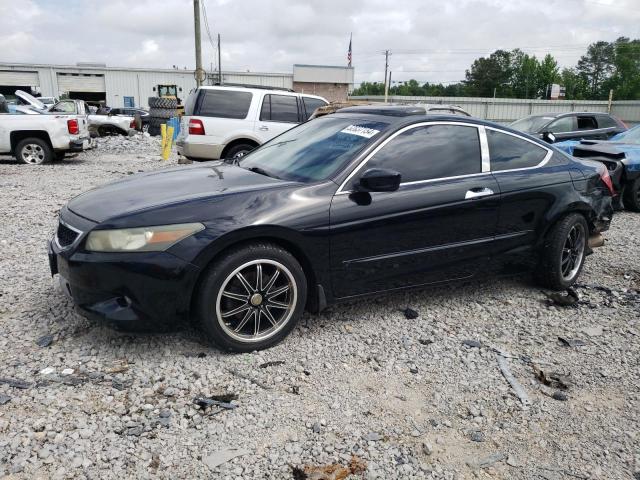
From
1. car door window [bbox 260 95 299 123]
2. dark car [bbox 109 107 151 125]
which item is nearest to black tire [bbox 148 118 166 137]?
dark car [bbox 109 107 151 125]

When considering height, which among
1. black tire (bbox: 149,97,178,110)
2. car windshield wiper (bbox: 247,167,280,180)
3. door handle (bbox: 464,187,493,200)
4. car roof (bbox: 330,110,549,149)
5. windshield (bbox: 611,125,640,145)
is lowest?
door handle (bbox: 464,187,493,200)

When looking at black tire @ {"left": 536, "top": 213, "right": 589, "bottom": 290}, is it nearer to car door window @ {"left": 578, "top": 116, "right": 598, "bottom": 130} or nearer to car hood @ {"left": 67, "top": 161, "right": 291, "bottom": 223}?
car hood @ {"left": 67, "top": 161, "right": 291, "bottom": 223}

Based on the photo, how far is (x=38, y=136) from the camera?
1332 centimetres

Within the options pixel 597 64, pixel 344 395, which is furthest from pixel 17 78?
pixel 597 64

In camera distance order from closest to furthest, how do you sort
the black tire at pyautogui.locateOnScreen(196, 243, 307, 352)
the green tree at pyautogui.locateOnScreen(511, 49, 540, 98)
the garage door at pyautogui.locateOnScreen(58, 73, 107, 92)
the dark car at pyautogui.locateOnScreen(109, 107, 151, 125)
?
the black tire at pyautogui.locateOnScreen(196, 243, 307, 352)
the dark car at pyautogui.locateOnScreen(109, 107, 151, 125)
the garage door at pyautogui.locateOnScreen(58, 73, 107, 92)
the green tree at pyautogui.locateOnScreen(511, 49, 540, 98)

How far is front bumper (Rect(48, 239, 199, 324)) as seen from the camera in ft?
10.4

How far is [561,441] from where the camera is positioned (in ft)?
9.09

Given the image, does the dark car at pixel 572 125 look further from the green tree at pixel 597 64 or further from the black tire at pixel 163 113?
the green tree at pixel 597 64

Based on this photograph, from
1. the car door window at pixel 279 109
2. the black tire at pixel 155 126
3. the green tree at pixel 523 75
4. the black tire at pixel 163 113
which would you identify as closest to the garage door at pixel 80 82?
the black tire at pixel 163 113

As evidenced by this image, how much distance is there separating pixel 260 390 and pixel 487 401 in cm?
131

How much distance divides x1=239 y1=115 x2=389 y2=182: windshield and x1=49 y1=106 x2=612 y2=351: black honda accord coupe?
2 cm

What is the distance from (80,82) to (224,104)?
50.4 metres

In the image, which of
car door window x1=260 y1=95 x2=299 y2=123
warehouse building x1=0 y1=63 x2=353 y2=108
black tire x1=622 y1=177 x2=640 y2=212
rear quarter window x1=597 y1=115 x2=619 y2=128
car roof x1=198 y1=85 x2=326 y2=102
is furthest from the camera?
A: warehouse building x1=0 y1=63 x2=353 y2=108

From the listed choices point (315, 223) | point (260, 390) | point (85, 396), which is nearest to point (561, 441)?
point (260, 390)
